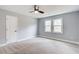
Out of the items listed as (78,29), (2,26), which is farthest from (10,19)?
(78,29)

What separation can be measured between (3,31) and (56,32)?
14.3 feet

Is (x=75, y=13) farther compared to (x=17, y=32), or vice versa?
(x=17, y=32)

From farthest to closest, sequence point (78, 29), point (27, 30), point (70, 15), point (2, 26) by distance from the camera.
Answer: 1. point (27, 30)
2. point (70, 15)
3. point (78, 29)
4. point (2, 26)

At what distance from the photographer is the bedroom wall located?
4.95m

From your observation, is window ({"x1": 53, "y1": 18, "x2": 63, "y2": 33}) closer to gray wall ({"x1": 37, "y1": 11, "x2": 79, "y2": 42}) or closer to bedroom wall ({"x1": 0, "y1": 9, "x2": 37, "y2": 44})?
gray wall ({"x1": 37, "y1": 11, "x2": 79, "y2": 42})

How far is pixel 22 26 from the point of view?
673 cm

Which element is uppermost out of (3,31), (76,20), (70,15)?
(70,15)

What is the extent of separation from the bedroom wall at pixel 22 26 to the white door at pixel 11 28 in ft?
0.82

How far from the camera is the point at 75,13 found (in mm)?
5574

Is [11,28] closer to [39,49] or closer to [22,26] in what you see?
[22,26]

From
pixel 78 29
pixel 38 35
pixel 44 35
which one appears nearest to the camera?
pixel 78 29

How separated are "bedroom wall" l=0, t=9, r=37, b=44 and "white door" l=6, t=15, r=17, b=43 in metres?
0.25

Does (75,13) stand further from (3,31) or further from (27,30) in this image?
(3,31)

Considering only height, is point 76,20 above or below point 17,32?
above
